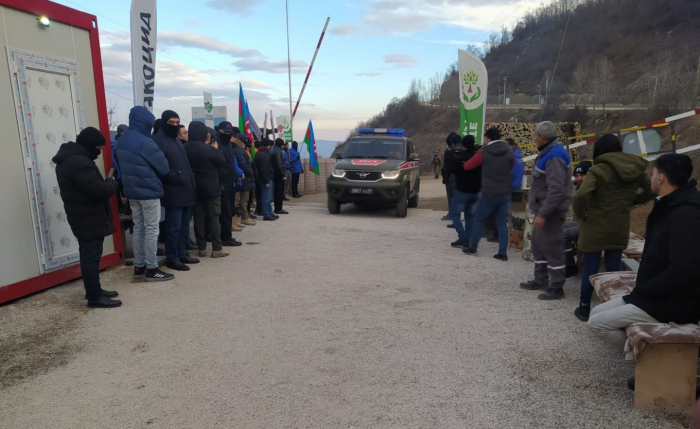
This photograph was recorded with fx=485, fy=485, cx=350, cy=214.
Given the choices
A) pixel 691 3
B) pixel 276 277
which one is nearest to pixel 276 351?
pixel 276 277

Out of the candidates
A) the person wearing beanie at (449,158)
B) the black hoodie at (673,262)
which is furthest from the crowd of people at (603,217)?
the person wearing beanie at (449,158)

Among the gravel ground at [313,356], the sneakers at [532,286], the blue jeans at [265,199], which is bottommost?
the sneakers at [532,286]

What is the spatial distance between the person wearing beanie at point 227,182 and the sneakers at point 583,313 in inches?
218

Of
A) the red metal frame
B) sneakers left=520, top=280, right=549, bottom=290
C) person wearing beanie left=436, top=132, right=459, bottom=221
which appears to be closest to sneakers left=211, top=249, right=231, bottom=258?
the red metal frame

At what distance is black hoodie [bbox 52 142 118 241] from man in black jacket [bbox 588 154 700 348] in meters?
4.65

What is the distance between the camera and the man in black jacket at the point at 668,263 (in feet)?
9.70

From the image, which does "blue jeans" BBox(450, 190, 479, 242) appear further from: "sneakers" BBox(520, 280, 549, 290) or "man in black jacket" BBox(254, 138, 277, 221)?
"man in black jacket" BBox(254, 138, 277, 221)

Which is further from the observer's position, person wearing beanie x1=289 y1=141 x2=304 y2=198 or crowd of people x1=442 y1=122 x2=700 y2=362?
person wearing beanie x1=289 y1=141 x2=304 y2=198

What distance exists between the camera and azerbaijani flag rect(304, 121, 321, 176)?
60.4 ft

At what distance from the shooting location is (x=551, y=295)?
5355 mm

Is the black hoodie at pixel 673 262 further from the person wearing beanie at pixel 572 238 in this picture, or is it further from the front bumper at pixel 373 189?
the front bumper at pixel 373 189

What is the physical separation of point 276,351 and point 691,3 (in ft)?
305

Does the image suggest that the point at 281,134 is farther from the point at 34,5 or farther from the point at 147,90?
the point at 34,5

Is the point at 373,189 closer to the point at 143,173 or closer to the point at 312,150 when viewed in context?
the point at 143,173
